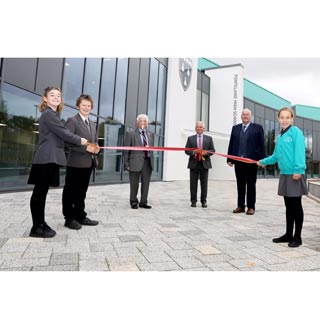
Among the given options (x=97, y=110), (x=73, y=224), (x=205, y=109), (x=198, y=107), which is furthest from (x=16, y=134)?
(x=205, y=109)

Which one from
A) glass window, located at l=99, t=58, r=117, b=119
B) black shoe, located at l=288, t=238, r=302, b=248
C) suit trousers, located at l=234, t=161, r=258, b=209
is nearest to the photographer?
black shoe, located at l=288, t=238, r=302, b=248

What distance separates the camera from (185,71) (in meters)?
15.5

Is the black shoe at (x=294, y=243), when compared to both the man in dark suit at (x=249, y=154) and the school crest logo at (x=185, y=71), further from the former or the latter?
the school crest logo at (x=185, y=71)

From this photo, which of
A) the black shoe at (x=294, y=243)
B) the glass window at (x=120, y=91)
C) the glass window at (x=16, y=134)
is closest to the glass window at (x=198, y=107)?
the glass window at (x=120, y=91)

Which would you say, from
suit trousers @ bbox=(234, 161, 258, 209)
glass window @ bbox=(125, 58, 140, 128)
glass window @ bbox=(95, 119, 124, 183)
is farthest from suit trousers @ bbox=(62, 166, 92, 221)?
glass window @ bbox=(125, 58, 140, 128)

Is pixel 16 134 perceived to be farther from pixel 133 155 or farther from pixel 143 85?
pixel 143 85

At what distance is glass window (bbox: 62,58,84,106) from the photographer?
8188mm

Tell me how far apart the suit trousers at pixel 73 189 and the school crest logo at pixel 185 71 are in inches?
502

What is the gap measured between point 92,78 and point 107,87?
2.86 feet

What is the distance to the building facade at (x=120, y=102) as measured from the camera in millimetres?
6668

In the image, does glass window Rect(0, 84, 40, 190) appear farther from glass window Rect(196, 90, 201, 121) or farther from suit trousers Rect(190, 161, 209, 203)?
glass window Rect(196, 90, 201, 121)

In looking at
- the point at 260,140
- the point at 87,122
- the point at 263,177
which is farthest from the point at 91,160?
the point at 263,177
